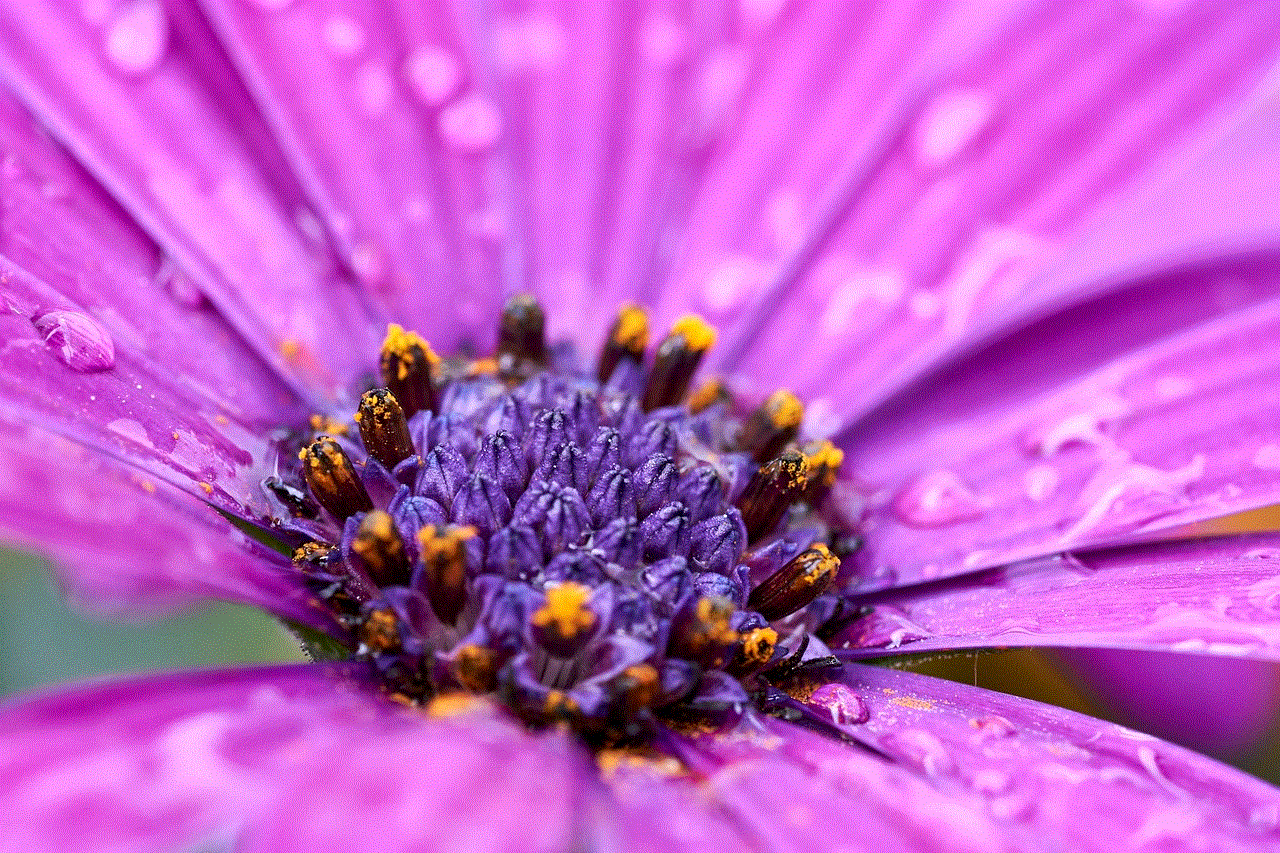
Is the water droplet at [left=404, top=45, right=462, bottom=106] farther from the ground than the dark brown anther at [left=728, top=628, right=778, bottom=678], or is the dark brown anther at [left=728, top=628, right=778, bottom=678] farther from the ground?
the water droplet at [left=404, top=45, right=462, bottom=106]

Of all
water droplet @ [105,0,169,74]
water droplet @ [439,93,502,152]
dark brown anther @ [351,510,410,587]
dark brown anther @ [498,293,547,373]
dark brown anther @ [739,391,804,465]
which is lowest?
dark brown anther @ [351,510,410,587]

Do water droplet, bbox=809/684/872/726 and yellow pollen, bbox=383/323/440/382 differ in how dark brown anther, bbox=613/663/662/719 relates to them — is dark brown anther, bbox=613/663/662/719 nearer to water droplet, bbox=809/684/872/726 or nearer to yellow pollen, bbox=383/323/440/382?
water droplet, bbox=809/684/872/726

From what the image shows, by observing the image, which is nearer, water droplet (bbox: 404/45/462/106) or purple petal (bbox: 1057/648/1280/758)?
water droplet (bbox: 404/45/462/106)

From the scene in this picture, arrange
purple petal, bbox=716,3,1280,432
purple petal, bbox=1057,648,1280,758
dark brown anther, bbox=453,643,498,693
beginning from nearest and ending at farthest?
dark brown anther, bbox=453,643,498,693 → purple petal, bbox=716,3,1280,432 → purple petal, bbox=1057,648,1280,758

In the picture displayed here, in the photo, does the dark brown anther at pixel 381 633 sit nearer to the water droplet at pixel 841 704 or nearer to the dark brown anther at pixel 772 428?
the water droplet at pixel 841 704

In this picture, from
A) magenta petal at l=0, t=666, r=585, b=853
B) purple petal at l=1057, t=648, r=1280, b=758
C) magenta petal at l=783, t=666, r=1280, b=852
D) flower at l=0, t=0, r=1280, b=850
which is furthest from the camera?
purple petal at l=1057, t=648, r=1280, b=758

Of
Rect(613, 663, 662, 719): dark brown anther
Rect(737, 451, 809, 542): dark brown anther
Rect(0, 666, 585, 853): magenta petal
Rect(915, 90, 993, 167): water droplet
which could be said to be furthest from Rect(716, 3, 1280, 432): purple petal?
Rect(0, 666, 585, 853): magenta petal

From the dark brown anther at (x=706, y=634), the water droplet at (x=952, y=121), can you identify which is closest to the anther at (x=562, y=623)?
the dark brown anther at (x=706, y=634)

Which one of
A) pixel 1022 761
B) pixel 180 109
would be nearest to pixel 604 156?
pixel 180 109

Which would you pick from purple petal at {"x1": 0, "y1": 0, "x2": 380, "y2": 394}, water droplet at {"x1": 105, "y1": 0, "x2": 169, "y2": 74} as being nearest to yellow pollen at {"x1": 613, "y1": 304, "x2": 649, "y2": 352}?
purple petal at {"x1": 0, "y1": 0, "x2": 380, "y2": 394}
